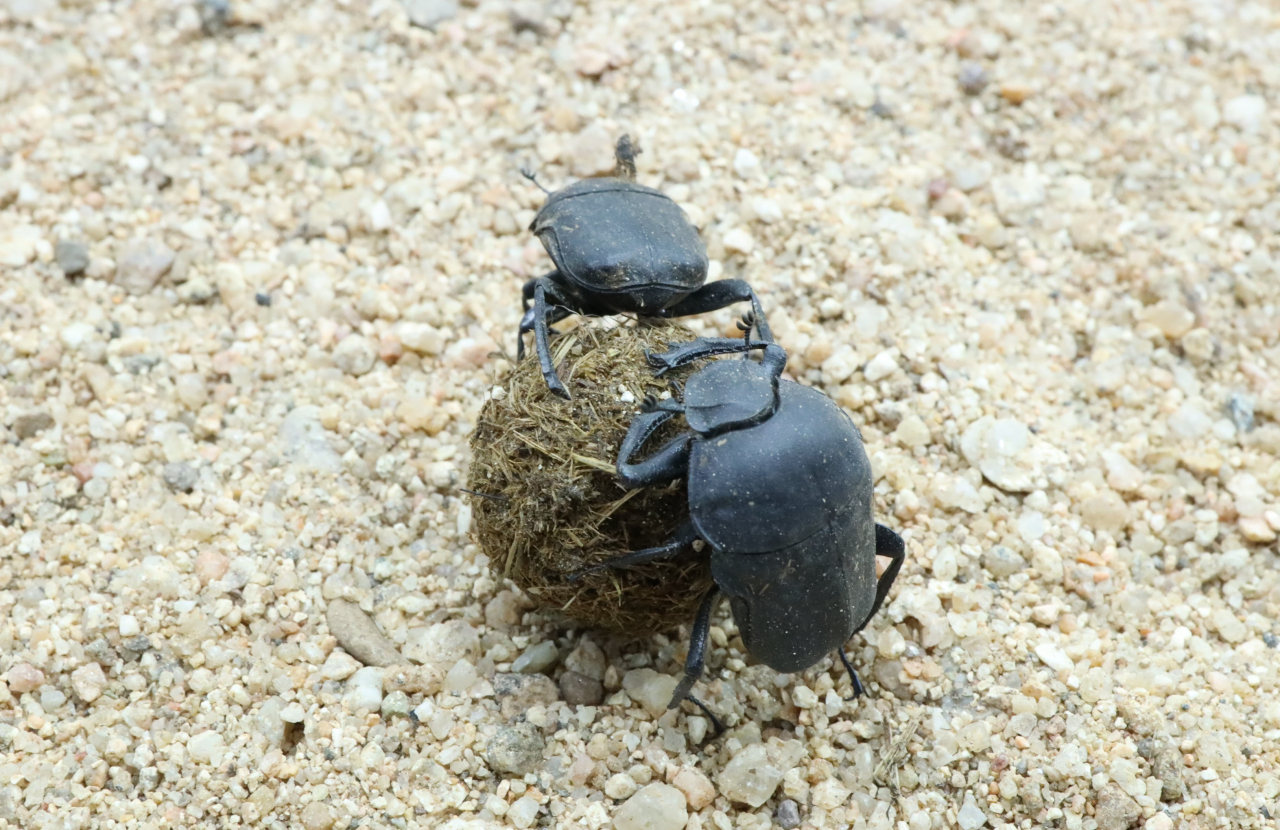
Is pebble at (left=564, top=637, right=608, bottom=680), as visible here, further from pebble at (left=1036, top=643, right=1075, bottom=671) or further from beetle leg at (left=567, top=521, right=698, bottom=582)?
pebble at (left=1036, top=643, right=1075, bottom=671)

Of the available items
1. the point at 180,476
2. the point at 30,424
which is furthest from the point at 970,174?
the point at 30,424

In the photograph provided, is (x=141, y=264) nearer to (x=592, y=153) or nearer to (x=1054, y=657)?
(x=592, y=153)

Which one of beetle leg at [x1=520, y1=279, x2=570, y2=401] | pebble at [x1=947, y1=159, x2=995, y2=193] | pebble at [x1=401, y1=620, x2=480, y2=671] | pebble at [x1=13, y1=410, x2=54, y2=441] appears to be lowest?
pebble at [x1=401, y1=620, x2=480, y2=671]

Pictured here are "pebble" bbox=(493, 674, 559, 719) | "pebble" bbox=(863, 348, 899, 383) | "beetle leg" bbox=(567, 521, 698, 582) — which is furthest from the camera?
"pebble" bbox=(863, 348, 899, 383)

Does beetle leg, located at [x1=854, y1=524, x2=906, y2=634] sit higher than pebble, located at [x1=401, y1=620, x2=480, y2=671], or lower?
higher

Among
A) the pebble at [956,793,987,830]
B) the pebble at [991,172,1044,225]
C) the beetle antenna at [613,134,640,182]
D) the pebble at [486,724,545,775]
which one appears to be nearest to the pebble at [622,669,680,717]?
the pebble at [486,724,545,775]

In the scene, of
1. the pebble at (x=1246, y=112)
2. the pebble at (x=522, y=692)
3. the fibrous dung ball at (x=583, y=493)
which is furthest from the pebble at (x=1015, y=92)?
the pebble at (x=522, y=692)

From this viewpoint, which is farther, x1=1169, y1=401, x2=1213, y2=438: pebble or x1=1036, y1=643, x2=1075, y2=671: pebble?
x1=1169, y1=401, x2=1213, y2=438: pebble
